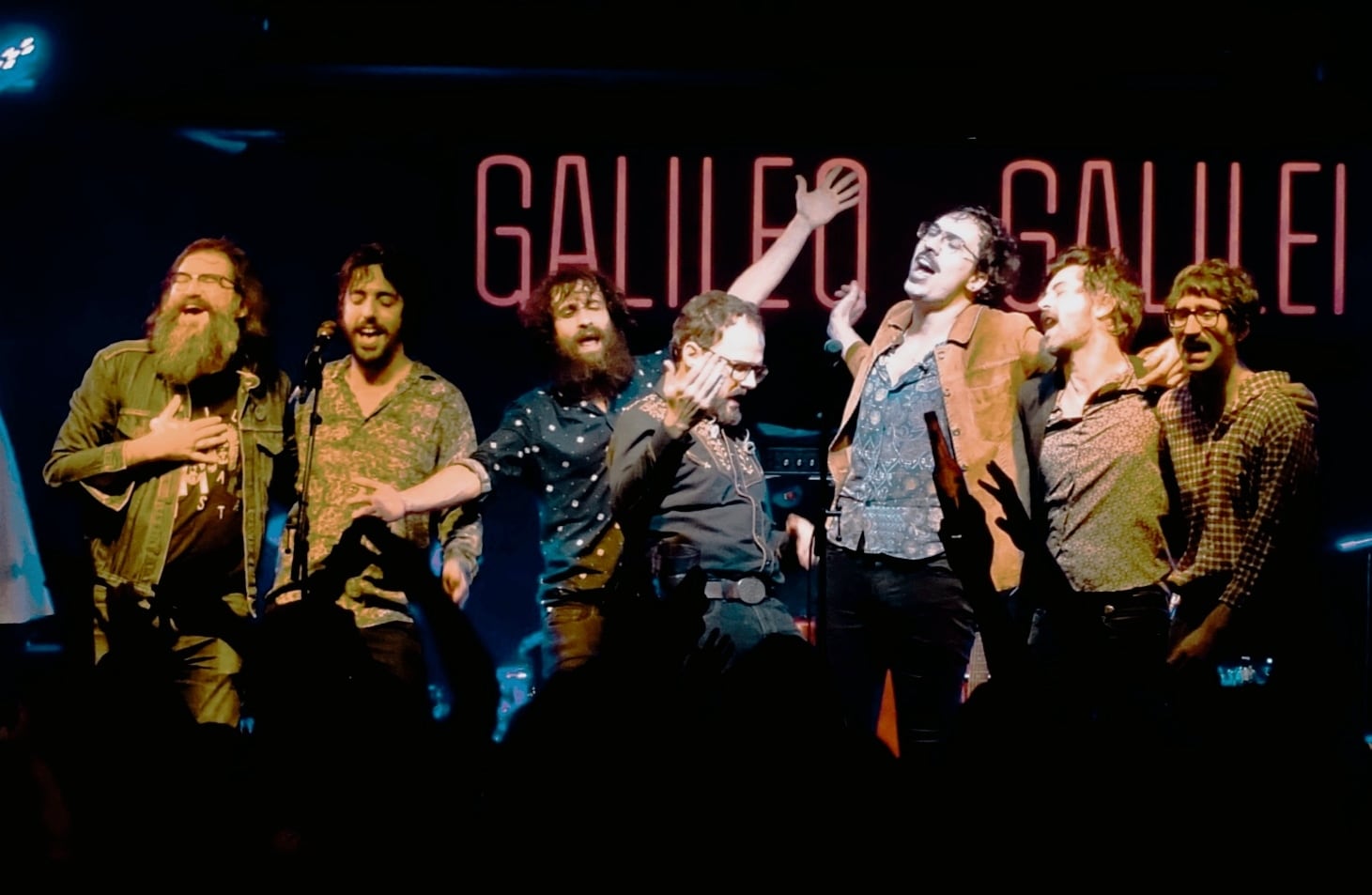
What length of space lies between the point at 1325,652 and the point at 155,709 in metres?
2.73

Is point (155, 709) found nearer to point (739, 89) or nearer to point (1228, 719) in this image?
point (1228, 719)

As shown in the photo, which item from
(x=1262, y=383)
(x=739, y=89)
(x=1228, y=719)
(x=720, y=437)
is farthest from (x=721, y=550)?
(x=739, y=89)

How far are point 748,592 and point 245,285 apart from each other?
2.24m

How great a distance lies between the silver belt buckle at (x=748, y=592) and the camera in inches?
190

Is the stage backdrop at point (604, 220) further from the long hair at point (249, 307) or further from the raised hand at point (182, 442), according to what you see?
the raised hand at point (182, 442)

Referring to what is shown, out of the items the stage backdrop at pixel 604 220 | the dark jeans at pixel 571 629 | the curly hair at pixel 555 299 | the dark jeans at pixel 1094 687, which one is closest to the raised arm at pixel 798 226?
the stage backdrop at pixel 604 220

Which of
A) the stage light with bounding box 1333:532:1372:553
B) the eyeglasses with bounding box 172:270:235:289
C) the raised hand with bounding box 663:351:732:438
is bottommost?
the stage light with bounding box 1333:532:1372:553

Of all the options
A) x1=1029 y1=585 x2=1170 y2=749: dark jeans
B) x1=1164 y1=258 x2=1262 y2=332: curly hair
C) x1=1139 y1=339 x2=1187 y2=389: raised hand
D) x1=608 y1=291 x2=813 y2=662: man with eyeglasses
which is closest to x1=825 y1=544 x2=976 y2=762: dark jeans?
x1=608 y1=291 x2=813 y2=662: man with eyeglasses

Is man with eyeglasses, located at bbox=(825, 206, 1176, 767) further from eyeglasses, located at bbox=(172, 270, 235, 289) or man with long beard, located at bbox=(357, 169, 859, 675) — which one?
eyeglasses, located at bbox=(172, 270, 235, 289)

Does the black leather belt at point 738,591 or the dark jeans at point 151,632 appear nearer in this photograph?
the dark jeans at point 151,632

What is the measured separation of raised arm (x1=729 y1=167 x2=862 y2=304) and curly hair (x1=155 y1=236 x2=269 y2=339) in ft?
5.99

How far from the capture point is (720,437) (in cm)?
509

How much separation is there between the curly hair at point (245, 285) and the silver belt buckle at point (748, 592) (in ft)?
6.84

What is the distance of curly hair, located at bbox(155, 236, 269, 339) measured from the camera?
567 cm
